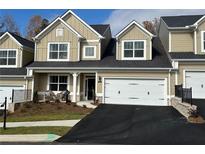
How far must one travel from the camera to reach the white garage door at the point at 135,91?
21375 millimetres

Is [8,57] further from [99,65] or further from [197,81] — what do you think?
[197,81]

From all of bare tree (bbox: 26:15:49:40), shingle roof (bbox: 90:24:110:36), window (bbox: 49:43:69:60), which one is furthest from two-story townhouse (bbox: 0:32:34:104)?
bare tree (bbox: 26:15:49:40)

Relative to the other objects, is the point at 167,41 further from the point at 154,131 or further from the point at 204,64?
the point at 154,131

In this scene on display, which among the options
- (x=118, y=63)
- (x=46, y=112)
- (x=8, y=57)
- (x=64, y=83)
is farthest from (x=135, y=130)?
(x=8, y=57)

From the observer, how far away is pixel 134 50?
23.1m

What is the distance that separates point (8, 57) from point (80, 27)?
710 centimetres

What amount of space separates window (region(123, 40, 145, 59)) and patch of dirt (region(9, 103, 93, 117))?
654cm

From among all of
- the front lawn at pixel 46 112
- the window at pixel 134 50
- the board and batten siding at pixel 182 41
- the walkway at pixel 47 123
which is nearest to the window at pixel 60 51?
the front lawn at pixel 46 112

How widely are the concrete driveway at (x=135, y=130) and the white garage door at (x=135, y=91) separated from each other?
503 cm

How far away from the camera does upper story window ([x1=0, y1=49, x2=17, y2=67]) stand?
2480 cm

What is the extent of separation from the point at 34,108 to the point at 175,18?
15.4 meters

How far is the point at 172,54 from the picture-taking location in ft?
73.3

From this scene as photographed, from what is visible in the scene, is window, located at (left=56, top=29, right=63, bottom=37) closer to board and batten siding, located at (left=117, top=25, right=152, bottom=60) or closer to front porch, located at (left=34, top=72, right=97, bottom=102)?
front porch, located at (left=34, top=72, right=97, bottom=102)

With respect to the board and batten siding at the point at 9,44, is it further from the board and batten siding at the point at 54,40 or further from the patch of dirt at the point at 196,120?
the patch of dirt at the point at 196,120
